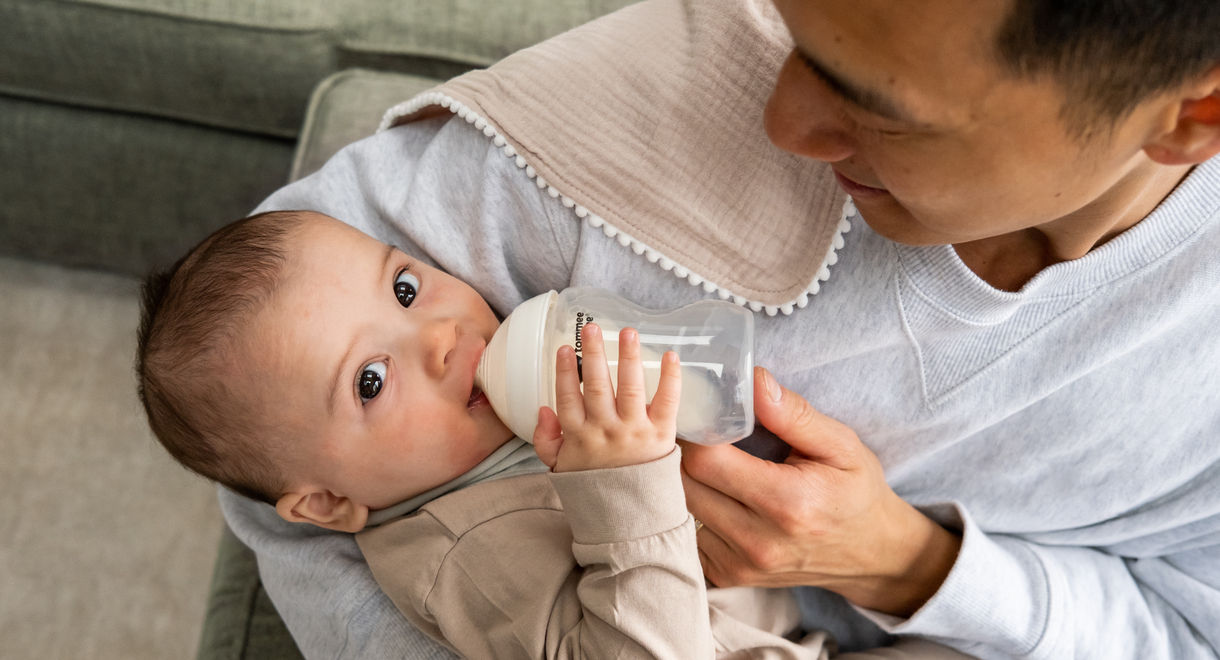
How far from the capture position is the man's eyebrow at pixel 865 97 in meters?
0.63

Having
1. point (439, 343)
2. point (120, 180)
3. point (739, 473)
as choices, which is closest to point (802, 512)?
point (739, 473)

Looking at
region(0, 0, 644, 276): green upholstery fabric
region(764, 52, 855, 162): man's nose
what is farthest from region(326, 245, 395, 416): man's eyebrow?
region(0, 0, 644, 276): green upholstery fabric

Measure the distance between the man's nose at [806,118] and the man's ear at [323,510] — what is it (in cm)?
69

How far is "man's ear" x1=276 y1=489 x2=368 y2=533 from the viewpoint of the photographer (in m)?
1.06

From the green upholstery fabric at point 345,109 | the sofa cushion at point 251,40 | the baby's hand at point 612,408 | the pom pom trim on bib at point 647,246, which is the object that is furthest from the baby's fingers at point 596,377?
the sofa cushion at point 251,40

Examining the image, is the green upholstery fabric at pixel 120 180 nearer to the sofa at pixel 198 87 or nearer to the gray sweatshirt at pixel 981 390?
the sofa at pixel 198 87

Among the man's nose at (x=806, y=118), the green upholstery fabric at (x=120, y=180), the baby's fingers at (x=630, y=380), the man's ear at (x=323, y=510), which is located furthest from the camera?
the green upholstery fabric at (x=120, y=180)

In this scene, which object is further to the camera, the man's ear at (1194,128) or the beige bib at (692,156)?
the beige bib at (692,156)

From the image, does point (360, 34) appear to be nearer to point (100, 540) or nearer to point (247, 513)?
point (247, 513)

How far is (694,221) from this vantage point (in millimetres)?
900

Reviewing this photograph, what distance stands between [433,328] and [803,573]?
1.67ft

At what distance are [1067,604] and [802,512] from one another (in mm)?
410

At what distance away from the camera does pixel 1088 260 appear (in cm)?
88

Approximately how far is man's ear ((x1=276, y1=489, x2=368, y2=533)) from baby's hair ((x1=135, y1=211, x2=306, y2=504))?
24 mm
